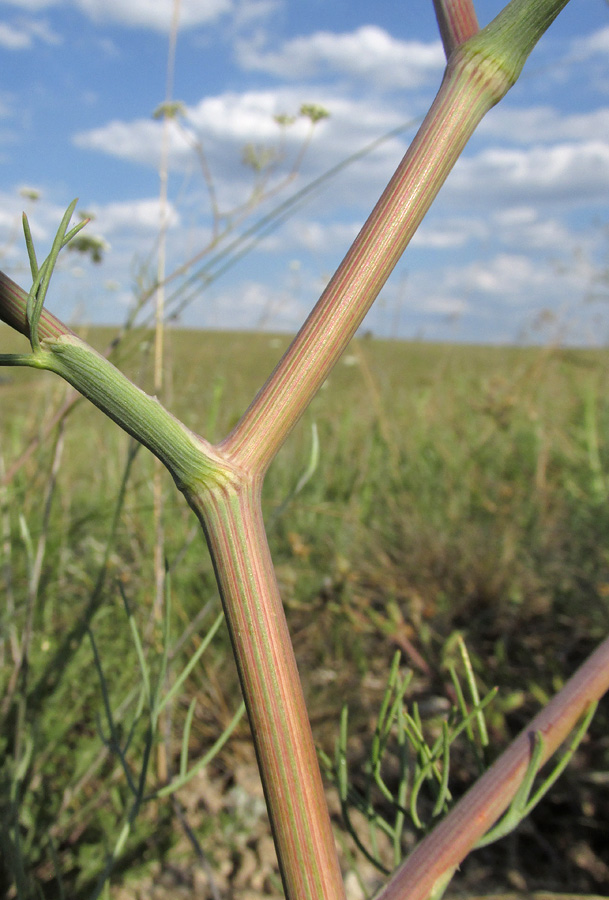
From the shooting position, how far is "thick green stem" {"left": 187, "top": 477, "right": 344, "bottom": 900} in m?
0.34

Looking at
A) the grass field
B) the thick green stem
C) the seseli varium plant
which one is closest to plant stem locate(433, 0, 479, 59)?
the seseli varium plant

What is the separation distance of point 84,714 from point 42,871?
12.2 inches

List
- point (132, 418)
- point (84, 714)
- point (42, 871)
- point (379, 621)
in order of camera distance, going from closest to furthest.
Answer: point (132, 418), point (42, 871), point (84, 714), point (379, 621)

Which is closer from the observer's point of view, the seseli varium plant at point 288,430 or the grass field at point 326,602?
the seseli varium plant at point 288,430

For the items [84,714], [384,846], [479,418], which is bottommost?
[384,846]

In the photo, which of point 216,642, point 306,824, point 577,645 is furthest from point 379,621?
point 306,824

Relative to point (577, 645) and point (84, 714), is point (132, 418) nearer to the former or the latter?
point (84, 714)

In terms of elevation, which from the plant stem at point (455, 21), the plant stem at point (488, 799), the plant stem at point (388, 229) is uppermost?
the plant stem at point (455, 21)

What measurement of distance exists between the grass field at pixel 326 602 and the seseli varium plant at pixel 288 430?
0.44 m

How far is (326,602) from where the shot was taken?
1.80m

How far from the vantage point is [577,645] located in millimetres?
1677

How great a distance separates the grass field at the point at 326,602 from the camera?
45.6 inches

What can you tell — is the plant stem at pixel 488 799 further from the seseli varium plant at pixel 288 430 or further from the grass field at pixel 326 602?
the grass field at pixel 326 602

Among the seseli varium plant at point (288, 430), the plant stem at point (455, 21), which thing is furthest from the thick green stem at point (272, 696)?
the plant stem at point (455, 21)
